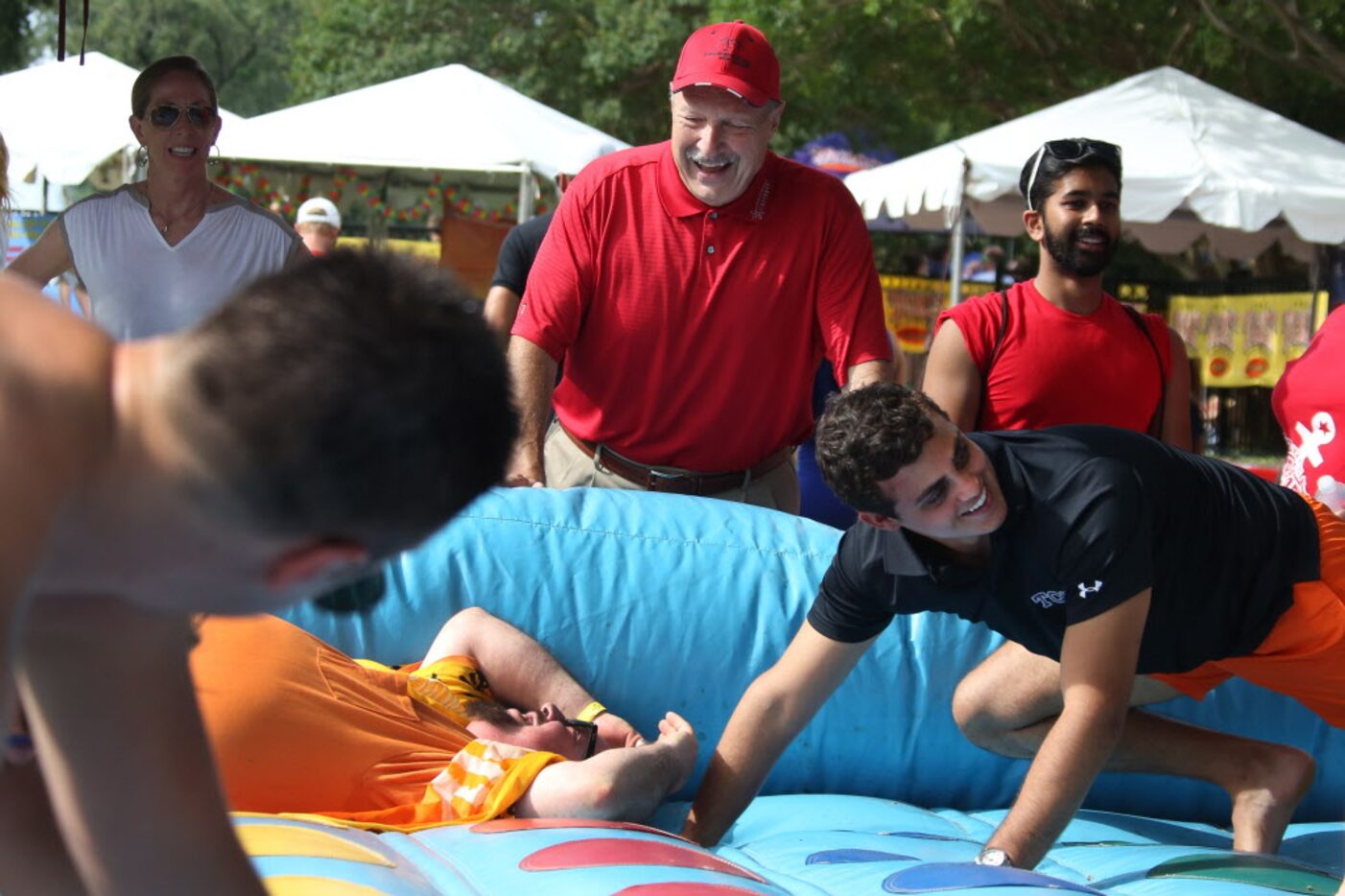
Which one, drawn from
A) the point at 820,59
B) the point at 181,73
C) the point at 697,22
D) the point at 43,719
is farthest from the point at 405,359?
the point at 697,22

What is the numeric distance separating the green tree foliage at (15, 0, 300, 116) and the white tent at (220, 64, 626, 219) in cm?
2560

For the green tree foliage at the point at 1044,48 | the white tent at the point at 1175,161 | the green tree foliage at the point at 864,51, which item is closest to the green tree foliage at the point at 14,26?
the green tree foliage at the point at 864,51

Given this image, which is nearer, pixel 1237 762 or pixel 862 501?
pixel 862 501

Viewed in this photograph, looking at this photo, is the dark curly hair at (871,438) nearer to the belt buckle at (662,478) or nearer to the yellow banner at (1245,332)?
the belt buckle at (662,478)

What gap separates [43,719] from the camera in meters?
1.29

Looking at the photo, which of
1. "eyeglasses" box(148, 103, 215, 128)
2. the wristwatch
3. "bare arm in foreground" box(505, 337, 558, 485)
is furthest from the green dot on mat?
"eyeglasses" box(148, 103, 215, 128)

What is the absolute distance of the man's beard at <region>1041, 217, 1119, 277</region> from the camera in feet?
13.2

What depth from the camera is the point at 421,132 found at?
9.98 m

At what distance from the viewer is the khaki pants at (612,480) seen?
14.0 feet

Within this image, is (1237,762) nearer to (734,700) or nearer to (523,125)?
(734,700)

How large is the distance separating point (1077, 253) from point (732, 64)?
3.18ft

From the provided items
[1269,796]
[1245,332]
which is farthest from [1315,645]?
[1245,332]

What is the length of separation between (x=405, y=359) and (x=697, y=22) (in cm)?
2153

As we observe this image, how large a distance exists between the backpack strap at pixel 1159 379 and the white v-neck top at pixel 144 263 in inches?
85.6
